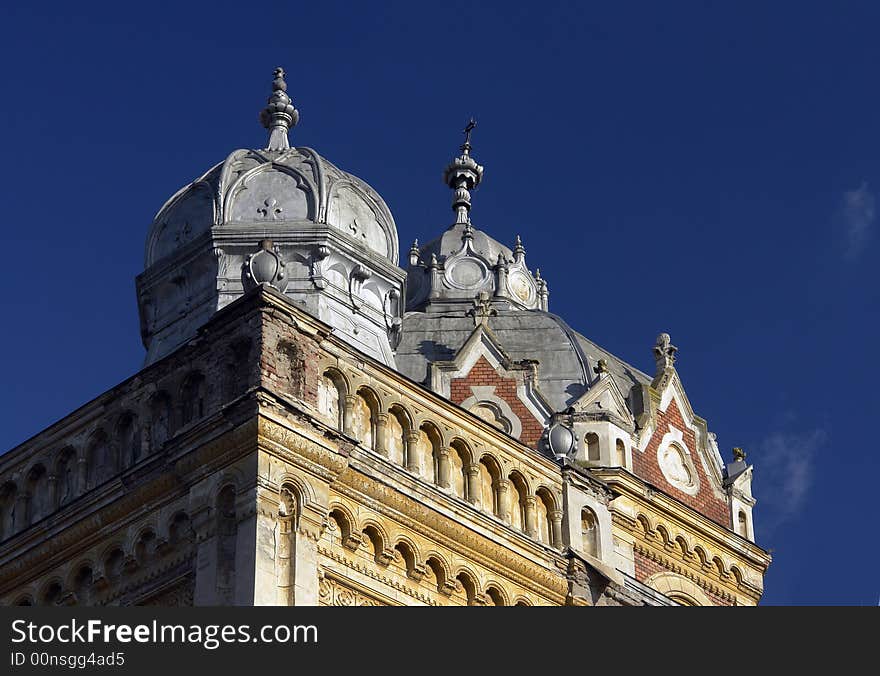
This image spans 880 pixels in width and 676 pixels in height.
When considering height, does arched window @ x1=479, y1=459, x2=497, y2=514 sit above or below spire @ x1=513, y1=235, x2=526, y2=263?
below

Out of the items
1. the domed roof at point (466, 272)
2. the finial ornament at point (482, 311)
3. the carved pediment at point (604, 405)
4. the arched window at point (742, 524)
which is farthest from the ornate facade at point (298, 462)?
the domed roof at point (466, 272)

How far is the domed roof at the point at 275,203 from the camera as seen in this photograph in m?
38.1

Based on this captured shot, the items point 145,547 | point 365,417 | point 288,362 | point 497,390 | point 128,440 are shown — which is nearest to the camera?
point 288,362

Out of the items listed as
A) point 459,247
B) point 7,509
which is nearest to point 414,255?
point 459,247

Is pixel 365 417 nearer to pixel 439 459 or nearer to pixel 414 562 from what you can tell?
pixel 439 459

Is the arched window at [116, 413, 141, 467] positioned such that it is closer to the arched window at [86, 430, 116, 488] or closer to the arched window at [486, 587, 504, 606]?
the arched window at [86, 430, 116, 488]

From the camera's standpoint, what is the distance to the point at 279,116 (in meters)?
41.8

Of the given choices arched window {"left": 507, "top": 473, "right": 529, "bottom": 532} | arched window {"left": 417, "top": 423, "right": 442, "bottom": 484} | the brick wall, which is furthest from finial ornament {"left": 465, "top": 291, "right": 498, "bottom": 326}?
the brick wall

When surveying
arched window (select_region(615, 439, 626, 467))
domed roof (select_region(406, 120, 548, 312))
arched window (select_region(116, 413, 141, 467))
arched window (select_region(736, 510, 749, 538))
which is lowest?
arched window (select_region(116, 413, 141, 467))

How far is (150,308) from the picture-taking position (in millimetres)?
38812

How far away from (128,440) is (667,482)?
1462cm

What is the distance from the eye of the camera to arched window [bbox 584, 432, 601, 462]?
44.5m

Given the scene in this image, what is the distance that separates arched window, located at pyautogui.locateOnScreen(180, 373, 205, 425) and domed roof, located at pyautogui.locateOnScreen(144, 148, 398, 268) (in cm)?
419

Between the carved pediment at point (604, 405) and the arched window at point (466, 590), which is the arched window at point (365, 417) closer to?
the arched window at point (466, 590)
